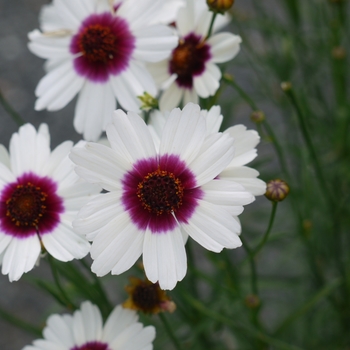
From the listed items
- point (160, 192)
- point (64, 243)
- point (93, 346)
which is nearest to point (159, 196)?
point (160, 192)

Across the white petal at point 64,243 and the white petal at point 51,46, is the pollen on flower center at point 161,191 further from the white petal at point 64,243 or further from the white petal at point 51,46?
the white petal at point 51,46

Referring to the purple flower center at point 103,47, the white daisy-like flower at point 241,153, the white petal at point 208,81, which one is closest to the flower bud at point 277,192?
the white daisy-like flower at point 241,153

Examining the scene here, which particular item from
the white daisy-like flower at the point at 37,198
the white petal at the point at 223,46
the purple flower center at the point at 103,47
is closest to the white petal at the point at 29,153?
the white daisy-like flower at the point at 37,198

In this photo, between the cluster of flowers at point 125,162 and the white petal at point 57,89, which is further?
the white petal at point 57,89

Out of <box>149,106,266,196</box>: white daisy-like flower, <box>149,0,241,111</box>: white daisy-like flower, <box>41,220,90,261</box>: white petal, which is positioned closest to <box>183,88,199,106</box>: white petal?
<box>149,0,241,111</box>: white daisy-like flower

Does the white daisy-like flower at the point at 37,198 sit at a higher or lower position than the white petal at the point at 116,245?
higher

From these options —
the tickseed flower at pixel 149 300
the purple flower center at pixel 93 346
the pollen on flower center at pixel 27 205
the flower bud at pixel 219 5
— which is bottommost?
the purple flower center at pixel 93 346

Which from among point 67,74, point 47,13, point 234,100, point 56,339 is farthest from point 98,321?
point 234,100

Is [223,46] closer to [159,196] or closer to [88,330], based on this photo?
[159,196]
